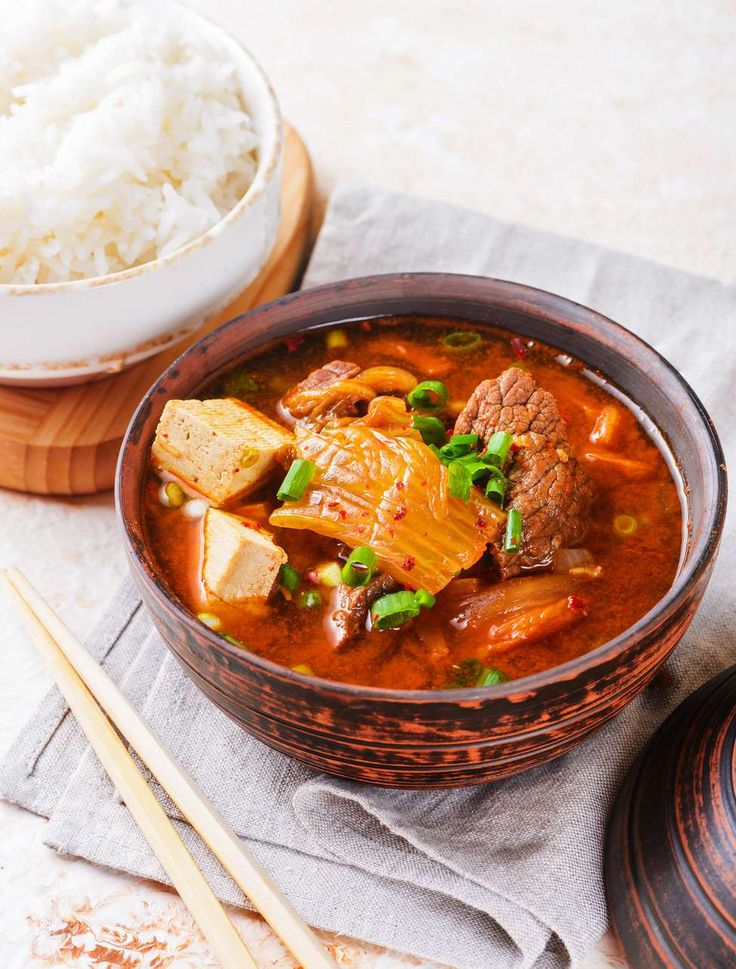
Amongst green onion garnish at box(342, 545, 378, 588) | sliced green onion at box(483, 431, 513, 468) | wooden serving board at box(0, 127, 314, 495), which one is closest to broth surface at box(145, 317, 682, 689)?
green onion garnish at box(342, 545, 378, 588)

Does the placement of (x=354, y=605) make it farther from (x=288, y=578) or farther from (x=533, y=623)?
(x=533, y=623)

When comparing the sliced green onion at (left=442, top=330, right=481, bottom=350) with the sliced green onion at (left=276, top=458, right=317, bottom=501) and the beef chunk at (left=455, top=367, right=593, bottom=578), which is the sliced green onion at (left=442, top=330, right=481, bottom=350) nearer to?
the beef chunk at (left=455, top=367, right=593, bottom=578)

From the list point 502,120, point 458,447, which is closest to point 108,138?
point 458,447

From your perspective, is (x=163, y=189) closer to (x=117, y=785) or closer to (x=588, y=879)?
(x=117, y=785)

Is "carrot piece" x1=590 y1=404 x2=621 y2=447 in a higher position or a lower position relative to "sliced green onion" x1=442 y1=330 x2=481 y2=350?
higher

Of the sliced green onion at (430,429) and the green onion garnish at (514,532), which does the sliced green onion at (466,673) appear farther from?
the sliced green onion at (430,429)
